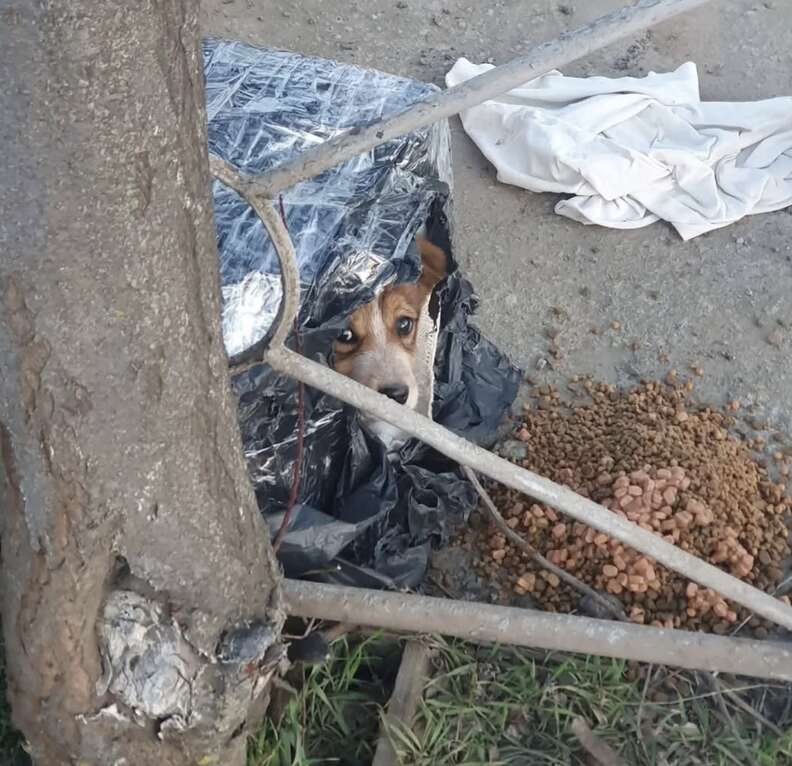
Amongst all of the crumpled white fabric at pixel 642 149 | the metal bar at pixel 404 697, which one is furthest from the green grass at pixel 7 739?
the crumpled white fabric at pixel 642 149

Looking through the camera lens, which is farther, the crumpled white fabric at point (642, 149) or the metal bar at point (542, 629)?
the crumpled white fabric at point (642, 149)

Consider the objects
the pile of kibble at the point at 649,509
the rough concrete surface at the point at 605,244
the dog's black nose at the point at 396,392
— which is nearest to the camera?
the pile of kibble at the point at 649,509

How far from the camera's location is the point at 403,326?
109 inches

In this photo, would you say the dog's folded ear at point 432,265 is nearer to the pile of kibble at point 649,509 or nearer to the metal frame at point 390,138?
the pile of kibble at point 649,509

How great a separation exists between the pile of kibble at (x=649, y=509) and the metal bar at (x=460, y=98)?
118cm

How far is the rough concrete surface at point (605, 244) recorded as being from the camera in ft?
10.4

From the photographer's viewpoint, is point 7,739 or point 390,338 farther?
point 390,338

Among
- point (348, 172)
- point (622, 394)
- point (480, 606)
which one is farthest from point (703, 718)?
point (348, 172)

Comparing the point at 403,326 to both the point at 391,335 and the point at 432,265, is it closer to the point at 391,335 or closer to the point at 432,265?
the point at 391,335

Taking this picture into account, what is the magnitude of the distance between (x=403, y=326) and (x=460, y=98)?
1114 millimetres

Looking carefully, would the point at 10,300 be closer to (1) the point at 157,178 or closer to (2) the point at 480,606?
(1) the point at 157,178

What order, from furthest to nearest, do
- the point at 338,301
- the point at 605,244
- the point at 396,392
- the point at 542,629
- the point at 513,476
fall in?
1. the point at 605,244
2. the point at 396,392
3. the point at 338,301
4. the point at 542,629
5. the point at 513,476

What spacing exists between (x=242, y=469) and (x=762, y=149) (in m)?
2.89

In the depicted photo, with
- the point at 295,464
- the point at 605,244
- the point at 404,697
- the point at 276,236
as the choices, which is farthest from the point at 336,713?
the point at 605,244
